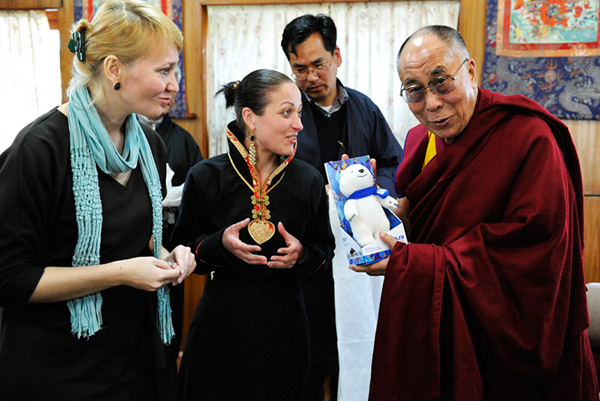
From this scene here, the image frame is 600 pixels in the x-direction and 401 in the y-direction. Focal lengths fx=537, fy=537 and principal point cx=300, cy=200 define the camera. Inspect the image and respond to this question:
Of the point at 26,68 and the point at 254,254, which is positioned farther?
the point at 26,68

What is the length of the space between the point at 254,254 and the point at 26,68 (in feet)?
10.1

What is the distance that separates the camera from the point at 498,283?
1.39 meters

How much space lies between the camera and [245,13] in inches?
144

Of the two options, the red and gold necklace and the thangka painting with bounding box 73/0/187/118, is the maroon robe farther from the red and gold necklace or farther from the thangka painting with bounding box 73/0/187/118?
the thangka painting with bounding box 73/0/187/118

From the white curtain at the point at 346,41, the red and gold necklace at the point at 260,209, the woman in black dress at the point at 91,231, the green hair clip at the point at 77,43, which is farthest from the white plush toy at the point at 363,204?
the white curtain at the point at 346,41

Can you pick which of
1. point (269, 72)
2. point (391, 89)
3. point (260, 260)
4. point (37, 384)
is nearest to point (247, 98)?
point (269, 72)

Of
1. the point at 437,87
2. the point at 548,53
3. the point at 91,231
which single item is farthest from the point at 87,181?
the point at 548,53

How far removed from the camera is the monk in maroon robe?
136cm

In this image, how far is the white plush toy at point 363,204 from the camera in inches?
59.1

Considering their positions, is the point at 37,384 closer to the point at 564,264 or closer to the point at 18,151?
the point at 18,151

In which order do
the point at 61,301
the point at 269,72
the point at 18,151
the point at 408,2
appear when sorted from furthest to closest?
the point at 408,2, the point at 269,72, the point at 61,301, the point at 18,151

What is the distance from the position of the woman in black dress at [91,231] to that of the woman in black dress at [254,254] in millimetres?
391

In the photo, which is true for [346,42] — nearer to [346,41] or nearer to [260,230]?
[346,41]

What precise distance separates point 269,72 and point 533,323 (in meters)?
1.17
